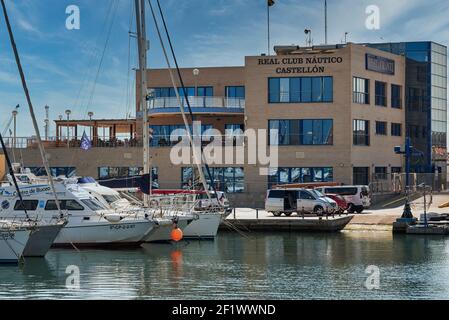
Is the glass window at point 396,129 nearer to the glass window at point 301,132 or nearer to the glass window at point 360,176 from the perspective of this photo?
the glass window at point 360,176

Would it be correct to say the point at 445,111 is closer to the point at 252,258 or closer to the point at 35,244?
the point at 252,258

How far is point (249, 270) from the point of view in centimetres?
2972

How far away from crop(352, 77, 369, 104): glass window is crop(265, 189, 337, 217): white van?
15.3 m

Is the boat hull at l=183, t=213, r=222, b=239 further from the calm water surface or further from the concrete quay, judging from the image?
the concrete quay

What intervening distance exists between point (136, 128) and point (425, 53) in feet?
86.4

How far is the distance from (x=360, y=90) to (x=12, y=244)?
37.0 m

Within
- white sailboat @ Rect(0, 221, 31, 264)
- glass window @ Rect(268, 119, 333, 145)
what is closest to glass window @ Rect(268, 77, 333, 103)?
glass window @ Rect(268, 119, 333, 145)

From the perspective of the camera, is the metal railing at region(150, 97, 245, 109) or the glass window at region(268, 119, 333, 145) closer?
the glass window at region(268, 119, 333, 145)

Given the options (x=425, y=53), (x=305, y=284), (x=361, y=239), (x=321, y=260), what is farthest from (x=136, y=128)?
(x=305, y=284)

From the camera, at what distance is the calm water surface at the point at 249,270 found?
24.8 meters

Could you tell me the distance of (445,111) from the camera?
2859 inches

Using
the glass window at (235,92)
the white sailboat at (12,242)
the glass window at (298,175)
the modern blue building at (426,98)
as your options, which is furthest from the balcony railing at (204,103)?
the white sailboat at (12,242)

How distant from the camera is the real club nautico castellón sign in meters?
59.3
